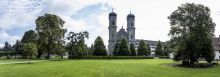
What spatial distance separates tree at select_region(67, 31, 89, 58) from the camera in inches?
3945

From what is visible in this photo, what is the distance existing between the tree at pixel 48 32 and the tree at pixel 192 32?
A: 3858 centimetres

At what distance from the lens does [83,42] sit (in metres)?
103

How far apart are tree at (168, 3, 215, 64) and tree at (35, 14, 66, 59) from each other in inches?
1519

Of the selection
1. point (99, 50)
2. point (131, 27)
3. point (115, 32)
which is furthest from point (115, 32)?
point (99, 50)

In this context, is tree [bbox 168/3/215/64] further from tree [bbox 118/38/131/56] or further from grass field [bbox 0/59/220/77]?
tree [bbox 118/38/131/56]

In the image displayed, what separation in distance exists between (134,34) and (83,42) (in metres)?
72.6

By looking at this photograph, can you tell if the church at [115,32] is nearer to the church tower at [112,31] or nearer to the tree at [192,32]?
the church tower at [112,31]

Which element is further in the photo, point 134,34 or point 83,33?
point 134,34

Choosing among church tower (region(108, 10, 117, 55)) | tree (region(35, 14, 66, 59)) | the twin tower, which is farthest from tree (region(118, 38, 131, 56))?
church tower (region(108, 10, 117, 55))

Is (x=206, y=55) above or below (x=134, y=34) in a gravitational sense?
below

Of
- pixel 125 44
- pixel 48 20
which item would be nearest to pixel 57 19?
pixel 48 20

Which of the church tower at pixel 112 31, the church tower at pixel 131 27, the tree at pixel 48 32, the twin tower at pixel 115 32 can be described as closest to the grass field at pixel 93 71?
the tree at pixel 48 32

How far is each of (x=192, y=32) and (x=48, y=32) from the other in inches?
1711

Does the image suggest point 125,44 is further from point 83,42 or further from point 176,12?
point 176,12
